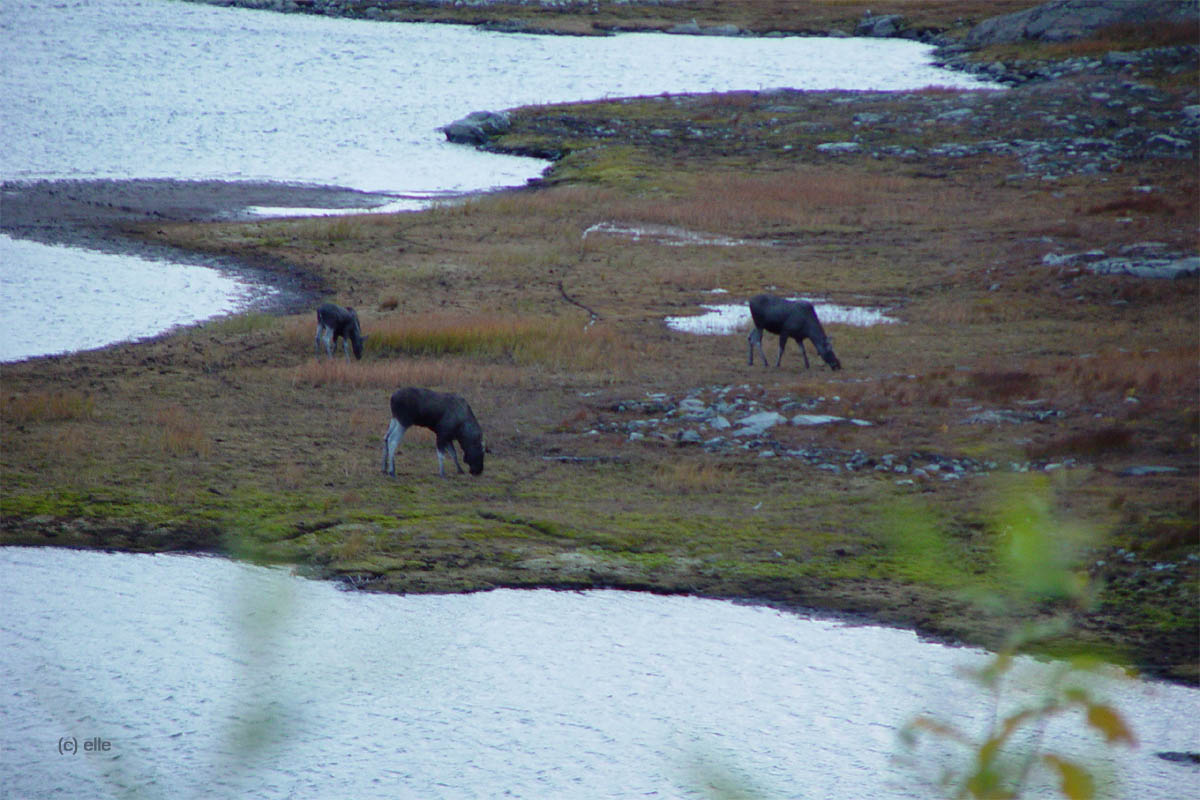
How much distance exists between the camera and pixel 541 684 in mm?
9562

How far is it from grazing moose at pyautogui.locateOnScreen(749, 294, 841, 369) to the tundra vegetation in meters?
0.59

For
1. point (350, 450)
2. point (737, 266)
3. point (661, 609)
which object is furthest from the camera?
point (737, 266)

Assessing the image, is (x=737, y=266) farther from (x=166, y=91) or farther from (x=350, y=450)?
(x=166, y=91)

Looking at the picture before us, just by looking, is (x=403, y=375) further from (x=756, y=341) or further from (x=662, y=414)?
(x=756, y=341)

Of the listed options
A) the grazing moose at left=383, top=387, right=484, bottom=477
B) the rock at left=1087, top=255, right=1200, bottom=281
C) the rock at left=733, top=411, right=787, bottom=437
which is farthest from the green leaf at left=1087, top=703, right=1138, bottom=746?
the rock at left=1087, top=255, right=1200, bottom=281

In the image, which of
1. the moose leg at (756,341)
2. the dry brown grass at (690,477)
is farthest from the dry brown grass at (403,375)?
the dry brown grass at (690,477)

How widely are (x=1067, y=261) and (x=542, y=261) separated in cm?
1247

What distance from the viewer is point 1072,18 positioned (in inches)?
2721

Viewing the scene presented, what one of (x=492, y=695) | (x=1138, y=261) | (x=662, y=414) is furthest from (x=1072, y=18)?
(x=492, y=695)

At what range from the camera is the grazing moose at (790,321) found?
20.8m

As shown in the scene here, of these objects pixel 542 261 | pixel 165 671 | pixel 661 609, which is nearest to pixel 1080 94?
pixel 542 261

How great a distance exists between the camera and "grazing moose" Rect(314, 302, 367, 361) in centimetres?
2111

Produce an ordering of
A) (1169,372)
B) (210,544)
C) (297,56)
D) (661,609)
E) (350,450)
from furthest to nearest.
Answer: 1. (297,56)
2. (1169,372)
3. (350,450)
4. (210,544)
5. (661,609)

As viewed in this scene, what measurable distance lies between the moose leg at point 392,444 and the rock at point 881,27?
80.8 metres
